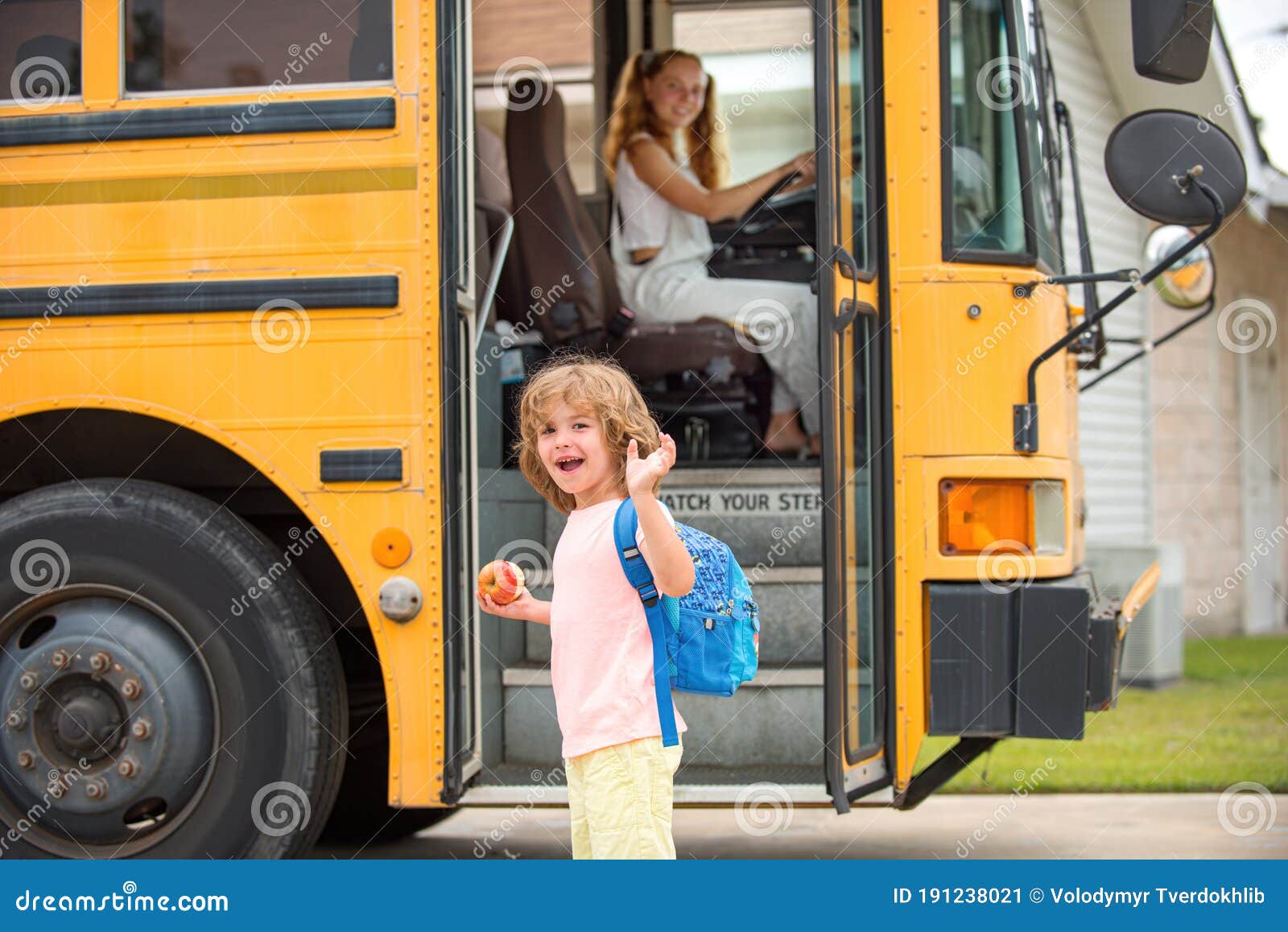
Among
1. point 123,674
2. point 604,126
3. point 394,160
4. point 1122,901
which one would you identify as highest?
point 604,126

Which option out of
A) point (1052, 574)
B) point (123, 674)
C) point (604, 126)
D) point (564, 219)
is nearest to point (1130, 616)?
point (1052, 574)

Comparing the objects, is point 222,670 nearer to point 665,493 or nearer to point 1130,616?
point 665,493

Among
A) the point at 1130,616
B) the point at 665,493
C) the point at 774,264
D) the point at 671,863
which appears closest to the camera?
the point at 671,863

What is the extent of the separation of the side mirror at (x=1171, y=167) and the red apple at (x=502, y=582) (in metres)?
1.65

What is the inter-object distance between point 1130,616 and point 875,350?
1000mm

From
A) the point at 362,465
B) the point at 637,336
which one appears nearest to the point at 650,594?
the point at 362,465

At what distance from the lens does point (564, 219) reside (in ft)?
15.0

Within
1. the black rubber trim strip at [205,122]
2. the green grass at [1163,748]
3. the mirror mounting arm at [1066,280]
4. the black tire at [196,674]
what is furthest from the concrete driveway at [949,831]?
the black rubber trim strip at [205,122]

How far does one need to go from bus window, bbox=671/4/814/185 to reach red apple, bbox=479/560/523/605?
3.85 m

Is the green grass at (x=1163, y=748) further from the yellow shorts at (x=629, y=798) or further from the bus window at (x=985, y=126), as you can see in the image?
the yellow shorts at (x=629, y=798)

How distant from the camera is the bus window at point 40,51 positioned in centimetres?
333

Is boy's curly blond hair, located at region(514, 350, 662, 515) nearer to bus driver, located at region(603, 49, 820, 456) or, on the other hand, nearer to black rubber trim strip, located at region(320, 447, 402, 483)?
black rubber trim strip, located at region(320, 447, 402, 483)

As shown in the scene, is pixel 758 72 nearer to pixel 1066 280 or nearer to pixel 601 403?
pixel 1066 280

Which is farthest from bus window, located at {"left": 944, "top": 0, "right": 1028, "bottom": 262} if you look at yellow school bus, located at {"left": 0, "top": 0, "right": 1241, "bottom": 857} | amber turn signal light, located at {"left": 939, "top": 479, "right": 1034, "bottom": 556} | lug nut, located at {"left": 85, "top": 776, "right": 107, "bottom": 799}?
lug nut, located at {"left": 85, "top": 776, "right": 107, "bottom": 799}
